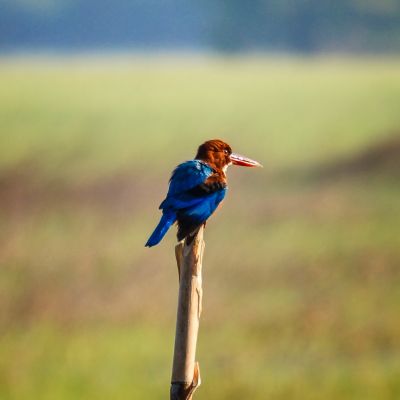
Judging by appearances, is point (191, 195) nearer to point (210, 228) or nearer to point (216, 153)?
point (216, 153)

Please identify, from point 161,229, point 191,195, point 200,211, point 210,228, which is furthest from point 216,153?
point 210,228

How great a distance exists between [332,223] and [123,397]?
1917 mm

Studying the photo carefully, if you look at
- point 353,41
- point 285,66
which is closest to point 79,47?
point 285,66

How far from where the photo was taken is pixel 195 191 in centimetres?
259

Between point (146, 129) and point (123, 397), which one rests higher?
point (146, 129)

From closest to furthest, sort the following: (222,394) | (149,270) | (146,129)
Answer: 1. (222,394)
2. (149,270)
3. (146,129)

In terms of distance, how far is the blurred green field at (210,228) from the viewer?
6262 mm

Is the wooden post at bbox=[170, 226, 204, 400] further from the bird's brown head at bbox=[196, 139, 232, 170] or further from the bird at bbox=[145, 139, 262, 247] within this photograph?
the bird's brown head at bbox=[196, 139, 232, 170]

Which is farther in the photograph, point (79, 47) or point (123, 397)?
point (79, 47)

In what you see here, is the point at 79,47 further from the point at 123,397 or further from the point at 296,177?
the point at 123,397

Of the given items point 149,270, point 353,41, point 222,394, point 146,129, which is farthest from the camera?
point 353,41

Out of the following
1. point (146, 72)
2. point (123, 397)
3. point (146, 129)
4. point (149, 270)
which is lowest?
point (123, 397)

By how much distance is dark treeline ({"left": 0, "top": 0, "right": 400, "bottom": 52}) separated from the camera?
6.96m

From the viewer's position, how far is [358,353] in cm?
638
